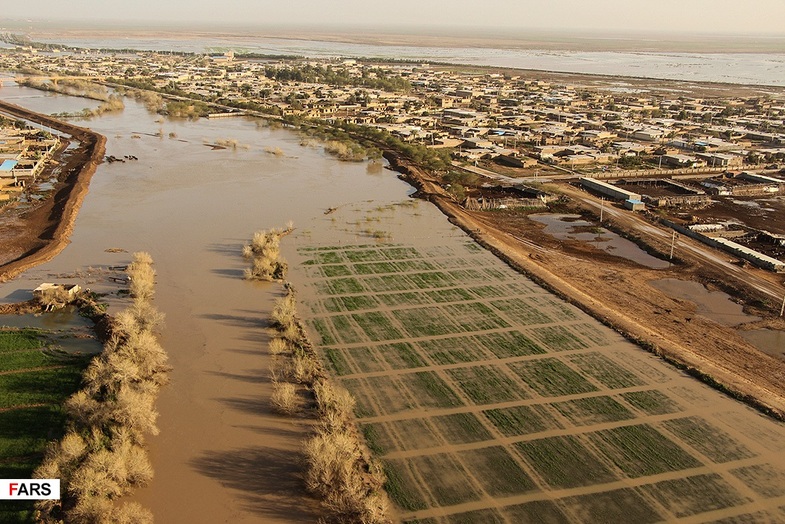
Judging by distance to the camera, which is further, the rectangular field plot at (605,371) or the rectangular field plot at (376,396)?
the rectangular field plot at (605,371)

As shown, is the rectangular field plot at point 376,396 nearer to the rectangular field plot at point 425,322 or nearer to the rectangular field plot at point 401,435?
the rectangular field plot at point 401,435

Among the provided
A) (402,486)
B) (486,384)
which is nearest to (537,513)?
(402,486)

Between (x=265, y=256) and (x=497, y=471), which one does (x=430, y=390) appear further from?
(x=265, y=256)

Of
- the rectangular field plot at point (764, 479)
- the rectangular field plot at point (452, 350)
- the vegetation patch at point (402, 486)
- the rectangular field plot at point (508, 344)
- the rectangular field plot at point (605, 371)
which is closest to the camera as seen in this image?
the vegetation patch at point (402, 486)

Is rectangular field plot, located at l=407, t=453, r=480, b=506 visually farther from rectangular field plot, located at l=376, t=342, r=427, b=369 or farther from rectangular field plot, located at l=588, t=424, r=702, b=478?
rectangular field plot, located at l=376, t=342, r=427, b=369

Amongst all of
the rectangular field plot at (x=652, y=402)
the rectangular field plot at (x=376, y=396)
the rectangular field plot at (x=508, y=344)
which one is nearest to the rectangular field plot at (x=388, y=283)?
the rectangular field plot at (x=508, y=344)

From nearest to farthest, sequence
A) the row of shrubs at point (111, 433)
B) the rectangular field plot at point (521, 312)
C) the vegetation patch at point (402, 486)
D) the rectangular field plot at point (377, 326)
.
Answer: the row of shrubs at point (111, 433)
the vegetation patch at point (402, 486)
the rectangular field plot at point (377, 326)
the rectangular field plot at point (521, 312)

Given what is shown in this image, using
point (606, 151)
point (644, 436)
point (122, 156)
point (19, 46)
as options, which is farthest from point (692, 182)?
point (19, 46)
